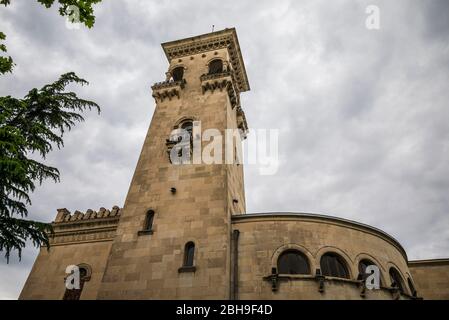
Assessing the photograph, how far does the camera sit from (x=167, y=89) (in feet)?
74.2

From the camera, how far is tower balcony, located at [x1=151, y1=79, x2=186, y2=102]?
2244 centimetres

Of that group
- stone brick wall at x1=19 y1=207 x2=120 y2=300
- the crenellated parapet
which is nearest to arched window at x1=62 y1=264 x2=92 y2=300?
stone brick wall at x1=19 y1=207 x2=120 y2=300

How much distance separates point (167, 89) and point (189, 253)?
12.9 m

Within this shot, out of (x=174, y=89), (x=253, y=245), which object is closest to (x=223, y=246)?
(x=253, y=245)

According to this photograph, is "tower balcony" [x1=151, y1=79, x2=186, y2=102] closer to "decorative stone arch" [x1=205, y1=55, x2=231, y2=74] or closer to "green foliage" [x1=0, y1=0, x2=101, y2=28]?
"decorative stone arch" [x1=205, y1=55, x2=231, y2=74]

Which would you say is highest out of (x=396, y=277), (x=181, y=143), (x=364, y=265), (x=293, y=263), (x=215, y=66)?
(x=215, y=66)

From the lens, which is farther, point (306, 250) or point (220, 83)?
point (220, 83)

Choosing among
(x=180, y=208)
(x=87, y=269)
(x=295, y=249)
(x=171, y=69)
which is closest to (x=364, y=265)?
(x=295, y=249)

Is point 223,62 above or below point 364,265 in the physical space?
above

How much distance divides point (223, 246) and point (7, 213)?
8.68 meters

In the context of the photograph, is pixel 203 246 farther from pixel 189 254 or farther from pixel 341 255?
pixel 341 255

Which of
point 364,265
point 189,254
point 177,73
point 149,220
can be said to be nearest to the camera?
point 189,254

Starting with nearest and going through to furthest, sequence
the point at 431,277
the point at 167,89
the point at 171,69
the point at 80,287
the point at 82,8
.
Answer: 1. the point at 82,8
2. the point at 80,287
3. the point at 431,277
4. the point at 167,89
5. the point at 171,69
